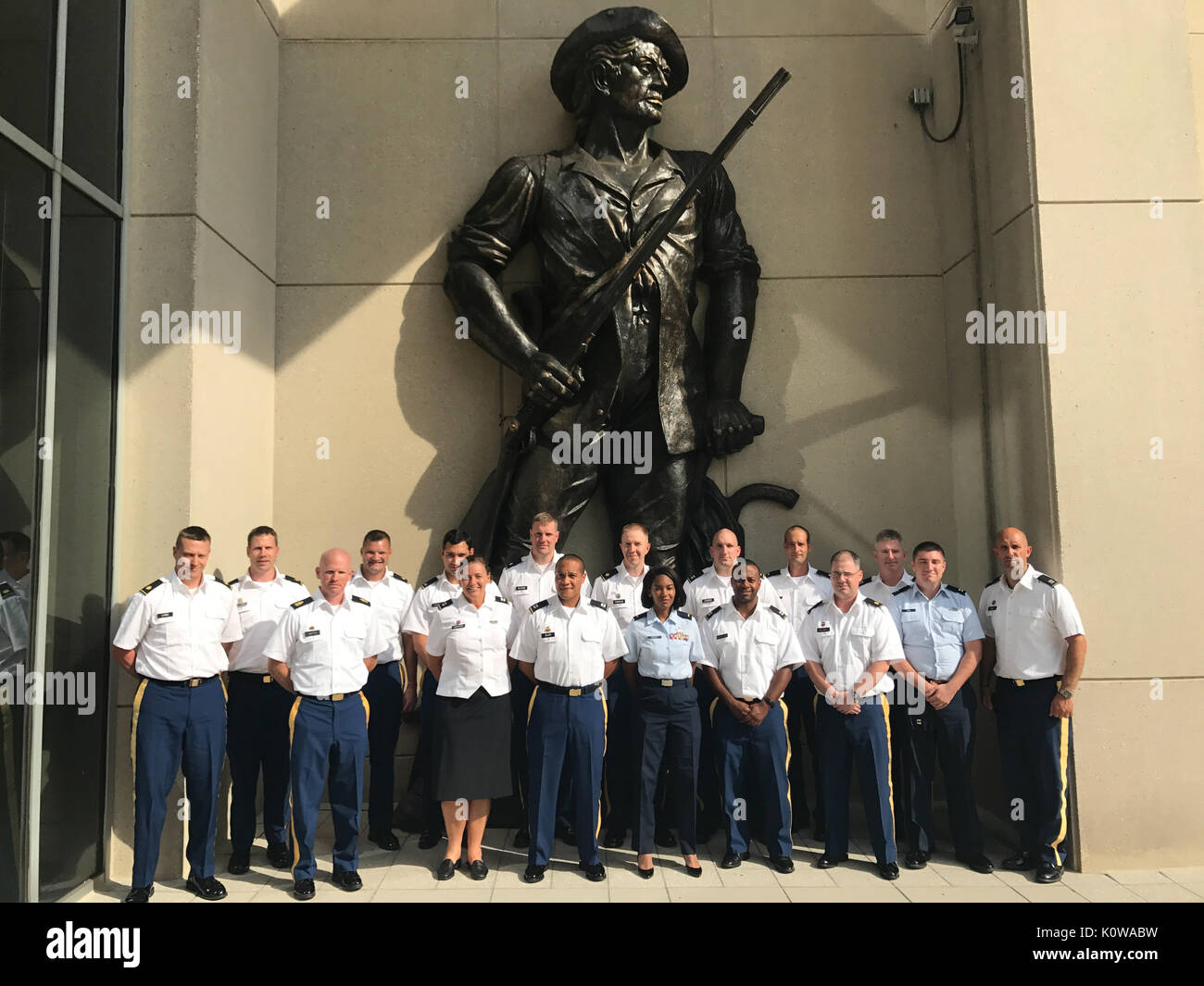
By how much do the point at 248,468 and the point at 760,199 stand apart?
372 centimetres

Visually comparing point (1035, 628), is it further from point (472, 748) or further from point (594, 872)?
point (472, 748)

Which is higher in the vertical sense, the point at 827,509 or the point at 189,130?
the point at 189,130

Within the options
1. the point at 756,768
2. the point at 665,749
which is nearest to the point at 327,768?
the point at 665,749

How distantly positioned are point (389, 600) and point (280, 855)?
55.5 inches

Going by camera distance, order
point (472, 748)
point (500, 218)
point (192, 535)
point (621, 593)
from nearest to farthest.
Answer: point (192, 535) < point (472, 748) < point (621, 593) < point (500, 218)

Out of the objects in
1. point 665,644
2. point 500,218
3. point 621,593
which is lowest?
point 665,644

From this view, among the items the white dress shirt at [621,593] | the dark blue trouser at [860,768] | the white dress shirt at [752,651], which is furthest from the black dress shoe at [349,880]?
the dark blue trouser at [860,768]

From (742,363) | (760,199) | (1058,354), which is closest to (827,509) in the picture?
(742,363)

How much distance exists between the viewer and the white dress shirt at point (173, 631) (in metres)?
4.43

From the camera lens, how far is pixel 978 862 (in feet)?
15.7

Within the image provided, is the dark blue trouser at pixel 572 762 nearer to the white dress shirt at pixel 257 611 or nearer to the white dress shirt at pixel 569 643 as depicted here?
the white dress shirt at pixel 569 643

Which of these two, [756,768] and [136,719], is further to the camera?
[756,768]

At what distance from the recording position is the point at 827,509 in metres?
6.28

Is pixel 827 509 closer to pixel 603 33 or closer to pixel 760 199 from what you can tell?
pixel 760 199
